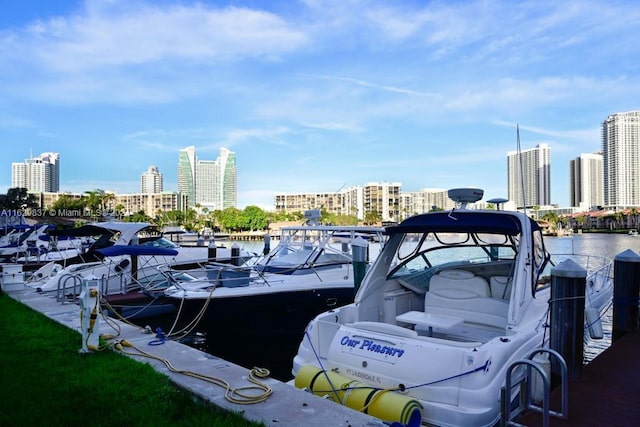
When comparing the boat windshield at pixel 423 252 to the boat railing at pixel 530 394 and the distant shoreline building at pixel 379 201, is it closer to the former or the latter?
the boat railing at pixel 530 394

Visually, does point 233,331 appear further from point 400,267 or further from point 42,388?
point 42,388


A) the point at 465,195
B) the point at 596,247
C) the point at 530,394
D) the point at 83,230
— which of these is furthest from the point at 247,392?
the point at 596,247

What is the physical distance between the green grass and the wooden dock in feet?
10.9

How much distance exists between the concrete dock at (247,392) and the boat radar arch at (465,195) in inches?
159

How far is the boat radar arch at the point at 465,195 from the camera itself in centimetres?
748

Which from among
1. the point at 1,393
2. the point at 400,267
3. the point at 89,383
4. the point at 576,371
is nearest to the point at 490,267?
the point at 400,267

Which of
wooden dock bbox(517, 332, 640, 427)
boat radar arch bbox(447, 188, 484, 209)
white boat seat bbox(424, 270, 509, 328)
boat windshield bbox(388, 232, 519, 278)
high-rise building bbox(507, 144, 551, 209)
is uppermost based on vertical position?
high-rise building bbox(507, 144, 551, 209)

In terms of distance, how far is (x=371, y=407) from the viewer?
193 inches

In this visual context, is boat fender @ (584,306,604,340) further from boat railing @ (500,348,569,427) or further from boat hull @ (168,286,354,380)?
boat hull @ (168,286,354,380)

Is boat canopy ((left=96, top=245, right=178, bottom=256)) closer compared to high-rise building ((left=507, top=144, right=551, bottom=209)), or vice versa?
boat canopy ((left=96, top=245, right=178, bottom=256))

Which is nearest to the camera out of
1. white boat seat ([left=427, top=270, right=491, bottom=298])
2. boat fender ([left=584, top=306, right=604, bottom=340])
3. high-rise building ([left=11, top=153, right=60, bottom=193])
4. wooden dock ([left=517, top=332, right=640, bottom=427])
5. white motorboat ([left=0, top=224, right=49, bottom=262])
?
wooden dock ([left=517, top=332, right=640, bottom=427])

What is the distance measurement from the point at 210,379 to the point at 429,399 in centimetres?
232

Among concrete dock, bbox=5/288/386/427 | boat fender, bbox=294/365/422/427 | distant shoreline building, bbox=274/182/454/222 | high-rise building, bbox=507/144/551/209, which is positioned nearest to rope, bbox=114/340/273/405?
concrete dock, bbox=5/288/386/427

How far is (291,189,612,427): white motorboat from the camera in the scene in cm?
493
